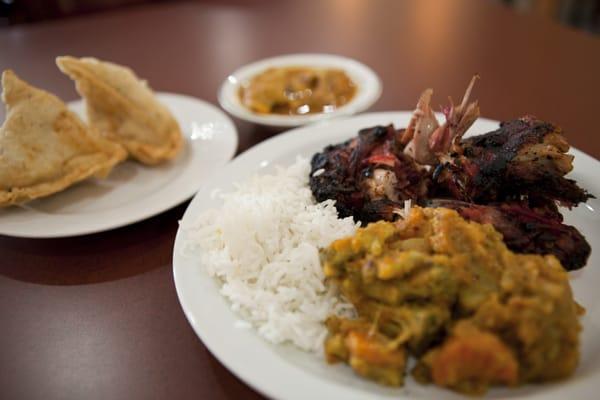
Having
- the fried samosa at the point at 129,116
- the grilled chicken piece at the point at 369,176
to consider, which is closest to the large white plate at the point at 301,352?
the grilled chicken piece at the point at 369,176

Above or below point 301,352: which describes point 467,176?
above

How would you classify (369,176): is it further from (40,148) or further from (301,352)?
(40,148)

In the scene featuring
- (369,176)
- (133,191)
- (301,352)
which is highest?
(369,176)

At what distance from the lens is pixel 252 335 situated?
1463mm

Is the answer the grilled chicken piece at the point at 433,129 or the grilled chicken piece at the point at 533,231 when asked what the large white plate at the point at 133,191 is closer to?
the grilled chicken piece at the point at 433,129

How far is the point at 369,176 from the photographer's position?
2.00m

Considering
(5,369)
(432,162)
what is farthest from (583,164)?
(5,369)

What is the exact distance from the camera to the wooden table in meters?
1.64

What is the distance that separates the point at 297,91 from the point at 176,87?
106 centimetres

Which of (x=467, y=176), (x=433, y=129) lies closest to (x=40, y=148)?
(x=433, y=129)

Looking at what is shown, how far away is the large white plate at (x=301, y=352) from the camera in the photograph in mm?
1257

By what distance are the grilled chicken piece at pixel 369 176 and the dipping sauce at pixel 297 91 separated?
911mm

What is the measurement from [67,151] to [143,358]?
127 cm

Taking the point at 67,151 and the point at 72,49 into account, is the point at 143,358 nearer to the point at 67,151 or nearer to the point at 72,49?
the point at 67,151
